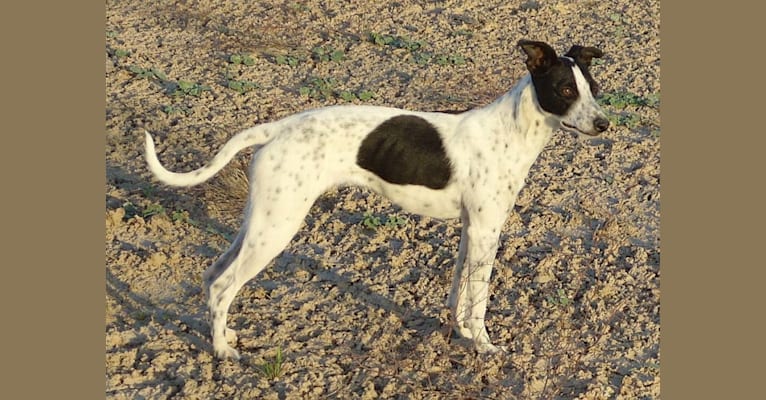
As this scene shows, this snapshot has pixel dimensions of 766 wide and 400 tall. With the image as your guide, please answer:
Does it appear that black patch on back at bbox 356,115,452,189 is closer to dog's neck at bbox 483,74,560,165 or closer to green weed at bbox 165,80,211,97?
dog's neck at bbox 483,74,560,165

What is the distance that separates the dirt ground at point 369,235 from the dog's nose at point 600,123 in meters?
1.59

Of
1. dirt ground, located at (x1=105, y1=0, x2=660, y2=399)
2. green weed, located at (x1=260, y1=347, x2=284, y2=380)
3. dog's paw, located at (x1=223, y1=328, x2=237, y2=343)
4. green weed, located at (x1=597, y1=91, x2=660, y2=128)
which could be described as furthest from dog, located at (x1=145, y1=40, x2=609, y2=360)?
green weed, located at (x1=597, y1=91, x2=660, y2=128)

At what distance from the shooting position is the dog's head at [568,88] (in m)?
5.77

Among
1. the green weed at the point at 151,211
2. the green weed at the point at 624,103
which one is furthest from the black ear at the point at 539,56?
the green weed at the point at 624,103

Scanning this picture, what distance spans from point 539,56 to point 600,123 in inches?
20.9

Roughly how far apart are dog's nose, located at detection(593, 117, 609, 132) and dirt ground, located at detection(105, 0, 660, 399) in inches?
62.7

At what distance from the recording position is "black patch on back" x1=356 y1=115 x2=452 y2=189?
6066mm

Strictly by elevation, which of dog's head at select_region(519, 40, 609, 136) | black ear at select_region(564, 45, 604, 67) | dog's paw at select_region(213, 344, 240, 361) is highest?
black ear at select_region(564, 45, 604, 67)

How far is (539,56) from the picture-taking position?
5789mm

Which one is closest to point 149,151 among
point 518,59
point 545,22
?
point 518,59

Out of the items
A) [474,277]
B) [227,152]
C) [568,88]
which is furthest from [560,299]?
[227,152]

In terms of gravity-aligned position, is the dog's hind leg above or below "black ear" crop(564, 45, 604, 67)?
below

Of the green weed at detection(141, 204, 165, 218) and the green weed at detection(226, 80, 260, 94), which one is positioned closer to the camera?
the green weed at detection(141, 204, 165, 218)

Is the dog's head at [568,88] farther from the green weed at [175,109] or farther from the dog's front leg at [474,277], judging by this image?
the green weed at [175,109]
